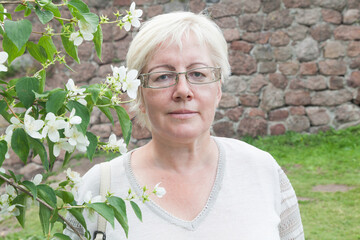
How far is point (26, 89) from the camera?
3.00 ft

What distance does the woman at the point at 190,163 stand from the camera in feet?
5.29

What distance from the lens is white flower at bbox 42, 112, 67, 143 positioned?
85cm

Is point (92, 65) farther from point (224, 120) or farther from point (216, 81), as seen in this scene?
point (216, 81)

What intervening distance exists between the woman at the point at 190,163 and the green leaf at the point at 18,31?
2.57 feet

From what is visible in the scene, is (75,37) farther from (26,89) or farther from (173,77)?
(173,77)

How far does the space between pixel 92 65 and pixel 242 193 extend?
5.02 meters

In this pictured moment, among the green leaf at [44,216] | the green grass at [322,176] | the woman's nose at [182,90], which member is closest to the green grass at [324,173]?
the green grass at [322,176]

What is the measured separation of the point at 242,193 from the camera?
1737 millimetres

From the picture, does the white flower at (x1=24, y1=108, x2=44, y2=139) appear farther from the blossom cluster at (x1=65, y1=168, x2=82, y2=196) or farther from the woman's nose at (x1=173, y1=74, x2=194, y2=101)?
the woman's nose at (x1=173, y1=74, x2=194, y2=101)

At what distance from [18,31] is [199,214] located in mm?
1011

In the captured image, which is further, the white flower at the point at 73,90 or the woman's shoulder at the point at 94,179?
the woman's shoulder at the point at 94,179

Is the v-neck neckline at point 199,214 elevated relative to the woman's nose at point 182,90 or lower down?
lower down

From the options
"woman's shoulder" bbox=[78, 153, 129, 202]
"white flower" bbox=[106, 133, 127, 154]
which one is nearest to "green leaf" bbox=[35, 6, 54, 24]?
"white flower" bbox=[106, 133, 127, 154]

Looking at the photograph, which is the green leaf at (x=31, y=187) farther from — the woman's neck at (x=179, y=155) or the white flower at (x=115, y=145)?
the woman's neck at (x=179, y=155)
